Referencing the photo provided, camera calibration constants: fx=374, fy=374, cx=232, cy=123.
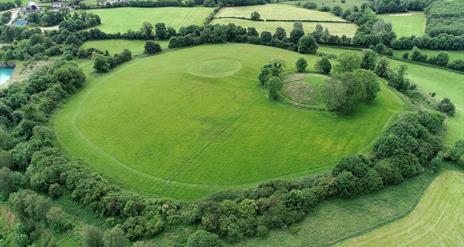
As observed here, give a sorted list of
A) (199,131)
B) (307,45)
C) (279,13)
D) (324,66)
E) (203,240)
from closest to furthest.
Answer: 1. (203,240)
2. (199,131)
3. (324,66)
4. (307,45)
5. (279,13)

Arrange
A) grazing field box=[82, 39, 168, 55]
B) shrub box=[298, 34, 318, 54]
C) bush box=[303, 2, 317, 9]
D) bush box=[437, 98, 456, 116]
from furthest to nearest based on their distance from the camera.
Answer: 1. bush box=[303, 2, 317, 9]
2. grazing field box=[82, 39, 168, 55]
3. shrub box=[298, 34, 318, 54]
4. bush box=[437, 98, 456, 116]

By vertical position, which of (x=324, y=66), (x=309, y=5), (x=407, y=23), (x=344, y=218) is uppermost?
(x=309, y=5)

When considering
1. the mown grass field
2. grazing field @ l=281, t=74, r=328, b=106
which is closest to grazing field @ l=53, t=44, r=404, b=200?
grazing field @ l=281, t=74, r=328, b=106

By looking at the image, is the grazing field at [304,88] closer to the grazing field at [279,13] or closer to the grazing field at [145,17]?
the grazing field at [279,13]

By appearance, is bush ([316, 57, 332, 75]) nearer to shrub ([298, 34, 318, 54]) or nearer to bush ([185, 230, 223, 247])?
shrub ([298, 34, 318, 54])

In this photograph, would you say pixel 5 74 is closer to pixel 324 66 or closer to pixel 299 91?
pixel 299 91

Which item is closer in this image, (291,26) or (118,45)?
(118,45)

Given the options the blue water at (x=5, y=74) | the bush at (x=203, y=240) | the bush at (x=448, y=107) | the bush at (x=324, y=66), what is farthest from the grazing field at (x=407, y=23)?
the blue water at (x=5, y=74)

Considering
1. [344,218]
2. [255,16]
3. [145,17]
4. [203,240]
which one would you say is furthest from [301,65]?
[145,17]
